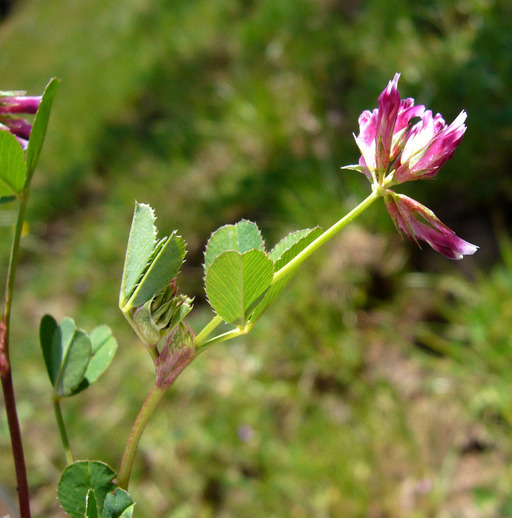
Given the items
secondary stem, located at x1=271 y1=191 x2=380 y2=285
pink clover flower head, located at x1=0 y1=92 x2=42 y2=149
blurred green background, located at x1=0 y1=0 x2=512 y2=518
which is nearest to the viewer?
secondary stem, located at x1=271 y1=191 x2=380 y2=285

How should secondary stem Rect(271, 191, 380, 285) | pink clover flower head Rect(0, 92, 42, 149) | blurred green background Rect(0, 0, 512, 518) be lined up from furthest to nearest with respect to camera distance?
blurred green background Rect(0, 0, 512, 518) → pink clover flower head Rect(0, 92, 42, 149) → secondary stem Rect(271, 191, 380, 285)

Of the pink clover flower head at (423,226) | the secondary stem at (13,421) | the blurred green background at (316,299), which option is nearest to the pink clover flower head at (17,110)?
the secondary stem at (13,421)

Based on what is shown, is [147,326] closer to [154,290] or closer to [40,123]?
[154,290]

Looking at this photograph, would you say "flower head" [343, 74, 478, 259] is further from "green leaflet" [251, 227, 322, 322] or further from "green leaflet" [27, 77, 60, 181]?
"green leaflet" [27, 77, 60, 181]

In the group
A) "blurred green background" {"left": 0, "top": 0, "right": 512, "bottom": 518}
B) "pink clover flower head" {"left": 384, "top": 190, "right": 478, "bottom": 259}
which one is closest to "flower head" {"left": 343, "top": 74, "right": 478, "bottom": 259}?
"pink clover flower head" {"left": 384, "top": 190, "right": 478, "bottom": 259}

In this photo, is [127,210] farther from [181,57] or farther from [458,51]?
[458,51]

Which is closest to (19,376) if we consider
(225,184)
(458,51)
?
(225,184)
